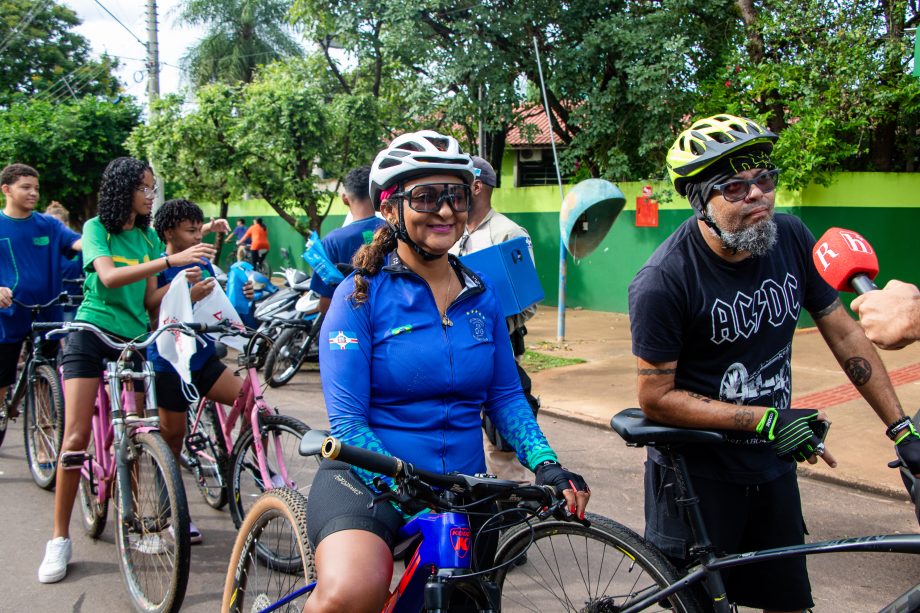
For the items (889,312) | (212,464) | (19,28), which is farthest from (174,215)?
(19,28)

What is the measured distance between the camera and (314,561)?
96.0 inches

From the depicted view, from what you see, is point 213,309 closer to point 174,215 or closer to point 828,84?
point 174,215

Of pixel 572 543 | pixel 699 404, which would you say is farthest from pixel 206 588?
pixel 699 404

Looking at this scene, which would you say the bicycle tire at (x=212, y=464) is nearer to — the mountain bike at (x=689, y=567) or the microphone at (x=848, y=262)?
the mountain bike at (x=689, y=567)

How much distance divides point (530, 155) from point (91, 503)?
15466 millimetres

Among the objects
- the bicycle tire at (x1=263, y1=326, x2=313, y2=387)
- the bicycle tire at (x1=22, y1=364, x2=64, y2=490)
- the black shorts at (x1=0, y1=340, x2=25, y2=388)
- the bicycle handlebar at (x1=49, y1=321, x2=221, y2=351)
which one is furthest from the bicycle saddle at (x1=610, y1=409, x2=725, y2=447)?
the bicycle tire at (x1=263, y1=326, x2=313, y2=387)

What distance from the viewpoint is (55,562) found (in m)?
4.12

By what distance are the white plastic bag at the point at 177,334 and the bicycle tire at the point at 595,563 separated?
220 cm

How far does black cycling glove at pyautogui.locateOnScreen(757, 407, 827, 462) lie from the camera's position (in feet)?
7.55

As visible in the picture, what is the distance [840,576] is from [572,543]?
2303 millimetres

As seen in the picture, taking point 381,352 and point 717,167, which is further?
point 717,167

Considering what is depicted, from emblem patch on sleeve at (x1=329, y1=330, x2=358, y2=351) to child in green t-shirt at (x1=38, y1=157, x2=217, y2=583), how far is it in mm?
1900

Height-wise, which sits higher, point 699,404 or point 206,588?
point 699,404

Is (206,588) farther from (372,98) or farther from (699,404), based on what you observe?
(372,98)
